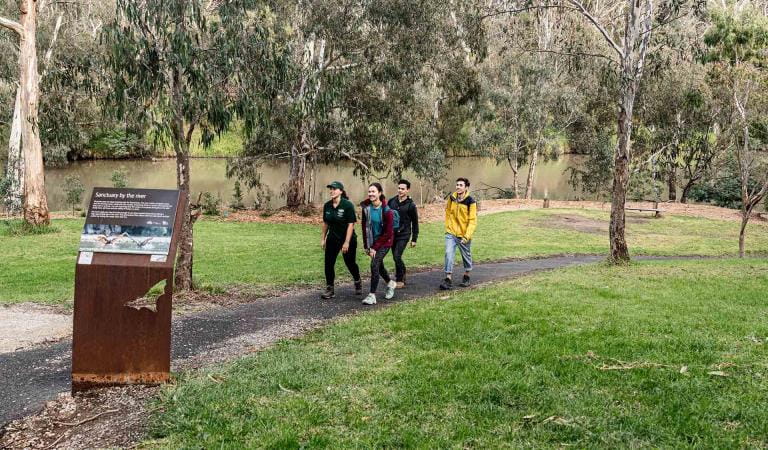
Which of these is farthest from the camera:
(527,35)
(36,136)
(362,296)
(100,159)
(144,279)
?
(100,159)

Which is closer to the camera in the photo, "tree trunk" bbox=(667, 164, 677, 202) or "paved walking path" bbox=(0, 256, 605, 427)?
"paved walking path" bbox=(0, 256, 605, 427)

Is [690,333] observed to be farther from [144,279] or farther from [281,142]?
[281,142]

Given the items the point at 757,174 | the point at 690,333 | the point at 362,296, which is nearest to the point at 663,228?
the point at 757,174

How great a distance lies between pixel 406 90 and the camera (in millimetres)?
22641

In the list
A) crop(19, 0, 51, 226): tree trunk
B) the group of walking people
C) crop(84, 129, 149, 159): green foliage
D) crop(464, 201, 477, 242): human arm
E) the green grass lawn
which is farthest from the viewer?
crop(84, 129, 149, 159): green foliage

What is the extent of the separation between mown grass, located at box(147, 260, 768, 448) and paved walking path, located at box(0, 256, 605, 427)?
3.21ft

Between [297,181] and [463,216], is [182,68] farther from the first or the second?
[297,181]

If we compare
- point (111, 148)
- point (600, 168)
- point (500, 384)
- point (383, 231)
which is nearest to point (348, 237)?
point (383, 231)

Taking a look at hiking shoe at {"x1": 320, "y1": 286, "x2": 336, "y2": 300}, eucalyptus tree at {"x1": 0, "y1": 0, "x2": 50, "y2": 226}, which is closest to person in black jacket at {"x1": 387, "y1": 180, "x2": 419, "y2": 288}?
hiking shoe at {"x1": 320, "y1": 286, "x2": 336, "y2": 300}

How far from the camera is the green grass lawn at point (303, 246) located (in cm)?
1172

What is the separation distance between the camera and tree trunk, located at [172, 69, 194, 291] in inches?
377

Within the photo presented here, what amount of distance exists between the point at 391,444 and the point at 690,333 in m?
3.58

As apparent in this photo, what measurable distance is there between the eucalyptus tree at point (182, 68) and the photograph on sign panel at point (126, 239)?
3498 millimetres

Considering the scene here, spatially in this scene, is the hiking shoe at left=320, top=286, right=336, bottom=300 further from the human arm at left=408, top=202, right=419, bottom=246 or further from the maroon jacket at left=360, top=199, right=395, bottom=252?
the human arm at left=408, top=202, right=419, bottom=246
